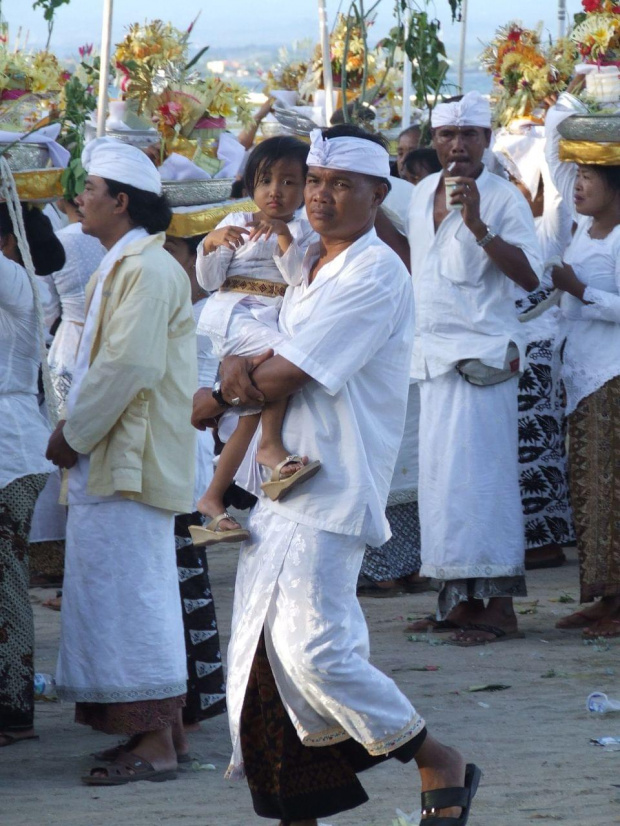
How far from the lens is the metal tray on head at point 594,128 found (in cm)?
653

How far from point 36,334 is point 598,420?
2720 mm

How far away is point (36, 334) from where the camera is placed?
529cm

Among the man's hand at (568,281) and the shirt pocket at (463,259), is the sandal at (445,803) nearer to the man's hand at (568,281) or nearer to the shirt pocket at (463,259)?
the shirt pocket at (463,259)

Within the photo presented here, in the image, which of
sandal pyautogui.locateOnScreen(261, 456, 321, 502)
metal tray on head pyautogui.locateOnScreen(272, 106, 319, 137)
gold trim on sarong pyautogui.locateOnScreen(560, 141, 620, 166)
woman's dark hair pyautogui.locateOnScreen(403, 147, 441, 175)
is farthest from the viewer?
metal tray on head pyautogui.locateOnScreen(272, 106, 319, 137)

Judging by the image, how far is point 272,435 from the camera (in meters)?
4.02

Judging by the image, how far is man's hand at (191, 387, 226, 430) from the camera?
421cm

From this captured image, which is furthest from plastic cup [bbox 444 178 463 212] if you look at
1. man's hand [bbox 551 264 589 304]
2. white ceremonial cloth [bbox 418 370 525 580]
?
white ceremonial cloth [bbox 418 370 525 580]

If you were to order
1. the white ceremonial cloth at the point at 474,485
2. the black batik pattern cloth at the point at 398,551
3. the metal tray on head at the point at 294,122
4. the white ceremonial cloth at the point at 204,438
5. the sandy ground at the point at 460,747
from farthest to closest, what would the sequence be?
the metal tray on head at the point at 294,122
the black batik pattern cloth at the point at 398,551
the white ceremonial cloth at the point at 474,485
the white ceremonial cloth at the point at 204,438
the sandy ground at the point at 460,747

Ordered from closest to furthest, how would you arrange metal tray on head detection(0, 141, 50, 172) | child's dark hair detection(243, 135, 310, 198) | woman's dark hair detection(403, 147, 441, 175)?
child's dark hair detection(243, 135, 310, 198) → metal tray on head detection(0, 141, 50, 172) → woman's dark hair detection(403, 147, 441, 175)

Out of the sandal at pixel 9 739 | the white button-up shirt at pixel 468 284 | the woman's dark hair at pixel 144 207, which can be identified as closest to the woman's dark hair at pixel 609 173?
the white button-up shirt at pixel 468 284

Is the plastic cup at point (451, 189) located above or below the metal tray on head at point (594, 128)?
below

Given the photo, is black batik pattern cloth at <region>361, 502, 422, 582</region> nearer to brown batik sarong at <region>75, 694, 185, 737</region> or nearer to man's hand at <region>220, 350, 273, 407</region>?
brown batik sarong at <region>75, 694, 185, 737</region>

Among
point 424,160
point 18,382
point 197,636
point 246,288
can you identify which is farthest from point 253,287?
point 424,160

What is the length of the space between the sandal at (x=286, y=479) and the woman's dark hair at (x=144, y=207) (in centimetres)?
149
